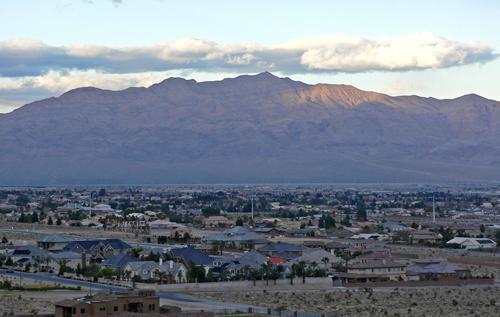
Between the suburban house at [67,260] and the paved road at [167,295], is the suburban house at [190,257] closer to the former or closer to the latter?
the suburban house at [67,260]

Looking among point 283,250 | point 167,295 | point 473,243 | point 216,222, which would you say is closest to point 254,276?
point 167,295

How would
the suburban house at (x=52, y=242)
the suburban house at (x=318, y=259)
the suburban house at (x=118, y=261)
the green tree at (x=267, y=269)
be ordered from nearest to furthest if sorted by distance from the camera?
the green tree at (x=267, y=269), the suburban house at (x=118, y=261), the suburban house at (x=318, y=259), the suburban house at (x=52, y=242)

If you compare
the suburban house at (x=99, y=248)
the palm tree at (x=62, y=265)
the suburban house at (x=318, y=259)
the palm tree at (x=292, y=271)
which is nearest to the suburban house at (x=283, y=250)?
the suburban house at (x=318, y=259)

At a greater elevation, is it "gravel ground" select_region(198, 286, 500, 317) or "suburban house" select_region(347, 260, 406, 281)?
"suburban house" select_region(347, 260, 406, 281)

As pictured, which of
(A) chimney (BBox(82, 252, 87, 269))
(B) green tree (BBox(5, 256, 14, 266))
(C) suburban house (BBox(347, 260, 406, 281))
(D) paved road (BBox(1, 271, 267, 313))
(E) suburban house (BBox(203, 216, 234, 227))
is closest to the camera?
(D) paved road (BBox(1, 271, 267, 313))

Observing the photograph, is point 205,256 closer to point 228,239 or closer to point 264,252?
point 264,252

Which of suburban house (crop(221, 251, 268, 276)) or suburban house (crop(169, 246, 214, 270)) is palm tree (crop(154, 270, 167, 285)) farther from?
suburban house (crop(221, 251, 268, 276))

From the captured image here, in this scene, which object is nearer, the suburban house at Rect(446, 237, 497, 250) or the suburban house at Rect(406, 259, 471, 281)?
the suburban house at Rect(406, 259, 471, 281)

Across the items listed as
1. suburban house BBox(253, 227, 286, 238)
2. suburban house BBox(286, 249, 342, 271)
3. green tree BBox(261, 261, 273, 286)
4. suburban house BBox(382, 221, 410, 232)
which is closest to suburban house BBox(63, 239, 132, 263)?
suburban house BBox(286, 249, 342, 271)
